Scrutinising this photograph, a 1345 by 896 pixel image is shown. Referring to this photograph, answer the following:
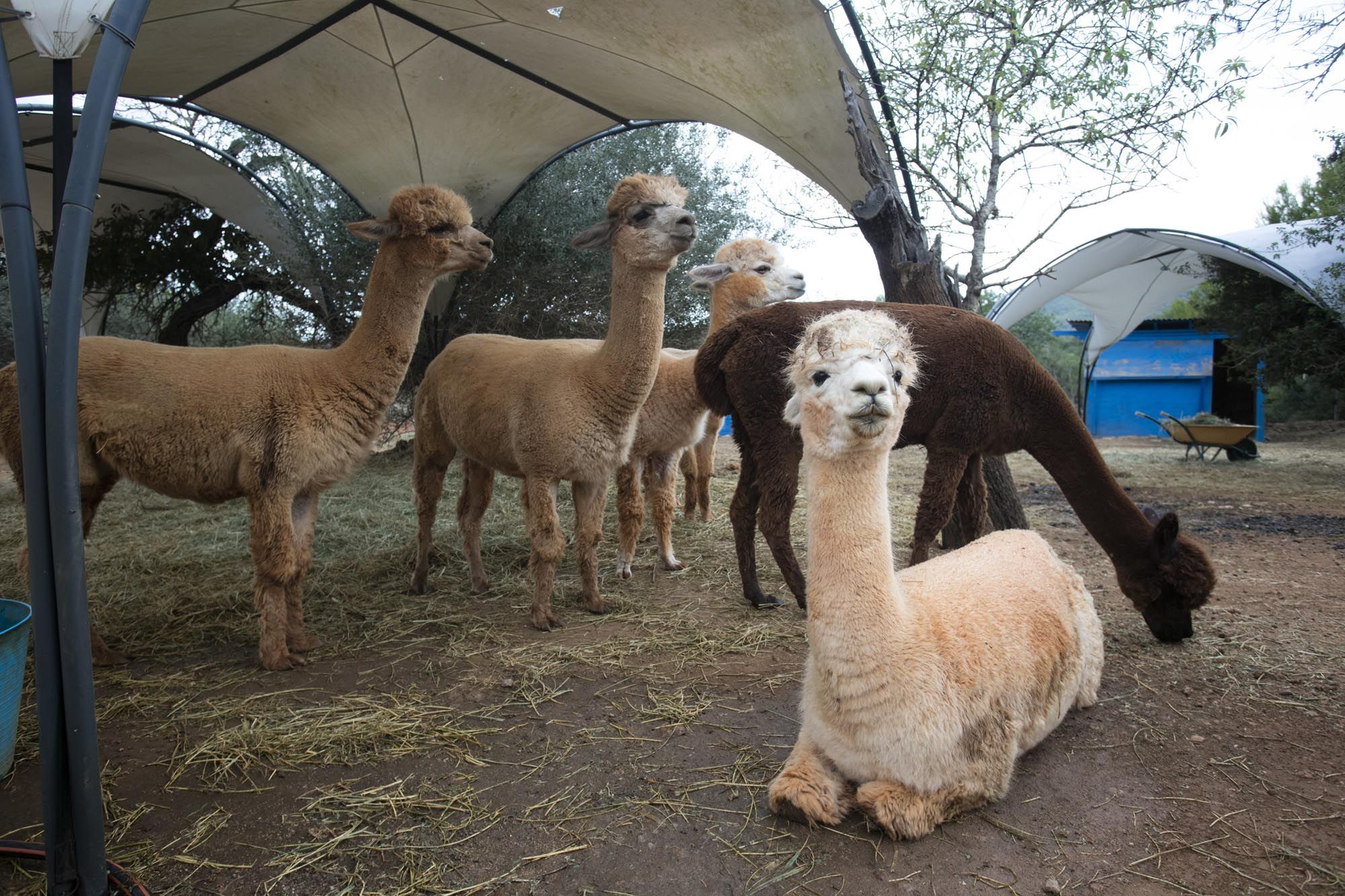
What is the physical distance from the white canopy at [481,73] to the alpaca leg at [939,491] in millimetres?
2960

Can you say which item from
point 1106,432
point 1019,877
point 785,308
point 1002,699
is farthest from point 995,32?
point 1106,432

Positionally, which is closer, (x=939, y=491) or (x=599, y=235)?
(x=939, y=491)

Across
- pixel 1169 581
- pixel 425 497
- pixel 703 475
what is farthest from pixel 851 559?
pixel 703 475

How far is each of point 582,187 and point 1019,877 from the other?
391 inches

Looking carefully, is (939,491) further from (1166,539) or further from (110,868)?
(110,868)

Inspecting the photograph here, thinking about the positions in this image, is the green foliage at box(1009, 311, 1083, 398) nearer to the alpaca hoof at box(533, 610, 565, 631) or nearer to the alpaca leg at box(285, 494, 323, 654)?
the alpaca hoof at box(533, 610, 565, 631)

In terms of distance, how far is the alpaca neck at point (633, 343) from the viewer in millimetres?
4301

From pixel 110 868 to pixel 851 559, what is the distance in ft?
7.09

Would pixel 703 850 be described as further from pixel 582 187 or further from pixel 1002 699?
pixel 582 187

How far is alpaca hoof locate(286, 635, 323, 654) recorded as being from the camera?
3934mm

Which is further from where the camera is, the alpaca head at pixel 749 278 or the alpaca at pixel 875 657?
the alpaca head at pixel 749 278

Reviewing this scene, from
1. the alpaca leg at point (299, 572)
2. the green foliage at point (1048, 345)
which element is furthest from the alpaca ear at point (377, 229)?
the green foliage at point (1048, 345)

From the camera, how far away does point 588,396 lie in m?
4.28

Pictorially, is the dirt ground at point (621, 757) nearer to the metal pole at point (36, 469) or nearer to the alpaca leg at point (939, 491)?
the metal pole at point (36, 469)
